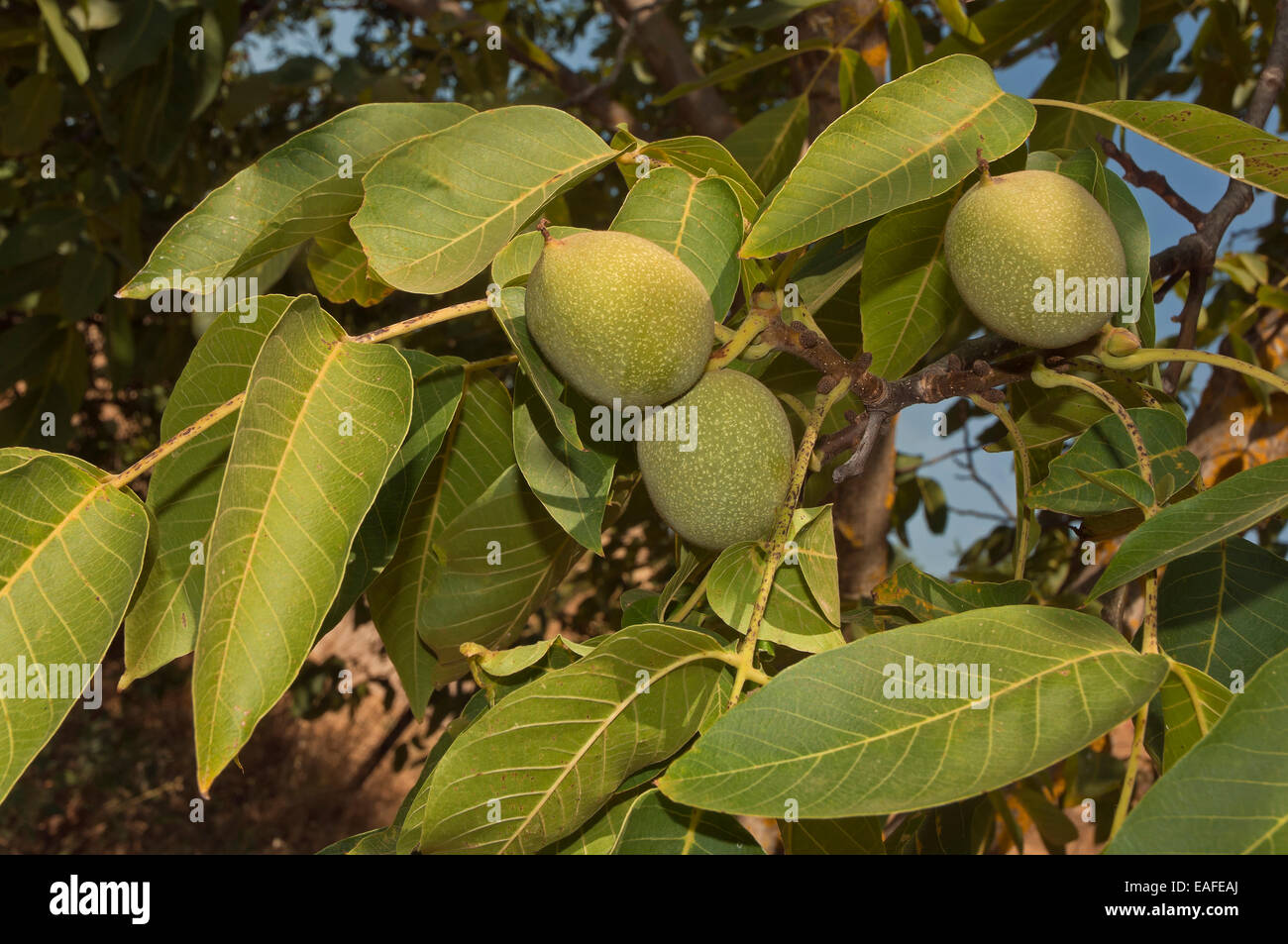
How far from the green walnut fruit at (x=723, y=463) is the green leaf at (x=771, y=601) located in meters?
0.03

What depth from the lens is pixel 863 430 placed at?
91 centimetres

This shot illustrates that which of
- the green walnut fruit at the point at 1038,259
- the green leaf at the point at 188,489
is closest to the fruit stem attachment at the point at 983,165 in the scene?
the green walnut fruit at the point at 1038,259

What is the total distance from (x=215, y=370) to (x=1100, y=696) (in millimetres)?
694

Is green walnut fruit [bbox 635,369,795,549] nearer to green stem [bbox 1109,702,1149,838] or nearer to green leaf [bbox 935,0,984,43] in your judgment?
green stem [bbox 1109,702,1149,838]

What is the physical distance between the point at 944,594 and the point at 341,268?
2.10ft

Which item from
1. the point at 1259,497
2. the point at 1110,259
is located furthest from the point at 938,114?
the point at 1259,497

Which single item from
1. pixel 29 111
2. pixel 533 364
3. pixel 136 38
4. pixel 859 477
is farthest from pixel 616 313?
pixel 29 111

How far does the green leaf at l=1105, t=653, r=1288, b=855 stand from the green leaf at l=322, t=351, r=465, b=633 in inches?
23.3

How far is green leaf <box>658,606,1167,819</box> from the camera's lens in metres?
0.57

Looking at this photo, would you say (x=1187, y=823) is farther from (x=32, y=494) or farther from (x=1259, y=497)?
(x=32, y=494)

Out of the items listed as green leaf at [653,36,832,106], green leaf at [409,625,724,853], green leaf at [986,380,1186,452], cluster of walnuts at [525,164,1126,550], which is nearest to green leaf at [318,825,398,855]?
green leaf at [409,625,724,853]

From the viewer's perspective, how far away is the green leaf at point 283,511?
0.58 meters

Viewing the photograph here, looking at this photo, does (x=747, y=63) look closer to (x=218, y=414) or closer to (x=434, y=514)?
(x=434, y=514)

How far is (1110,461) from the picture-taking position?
0.86 m
